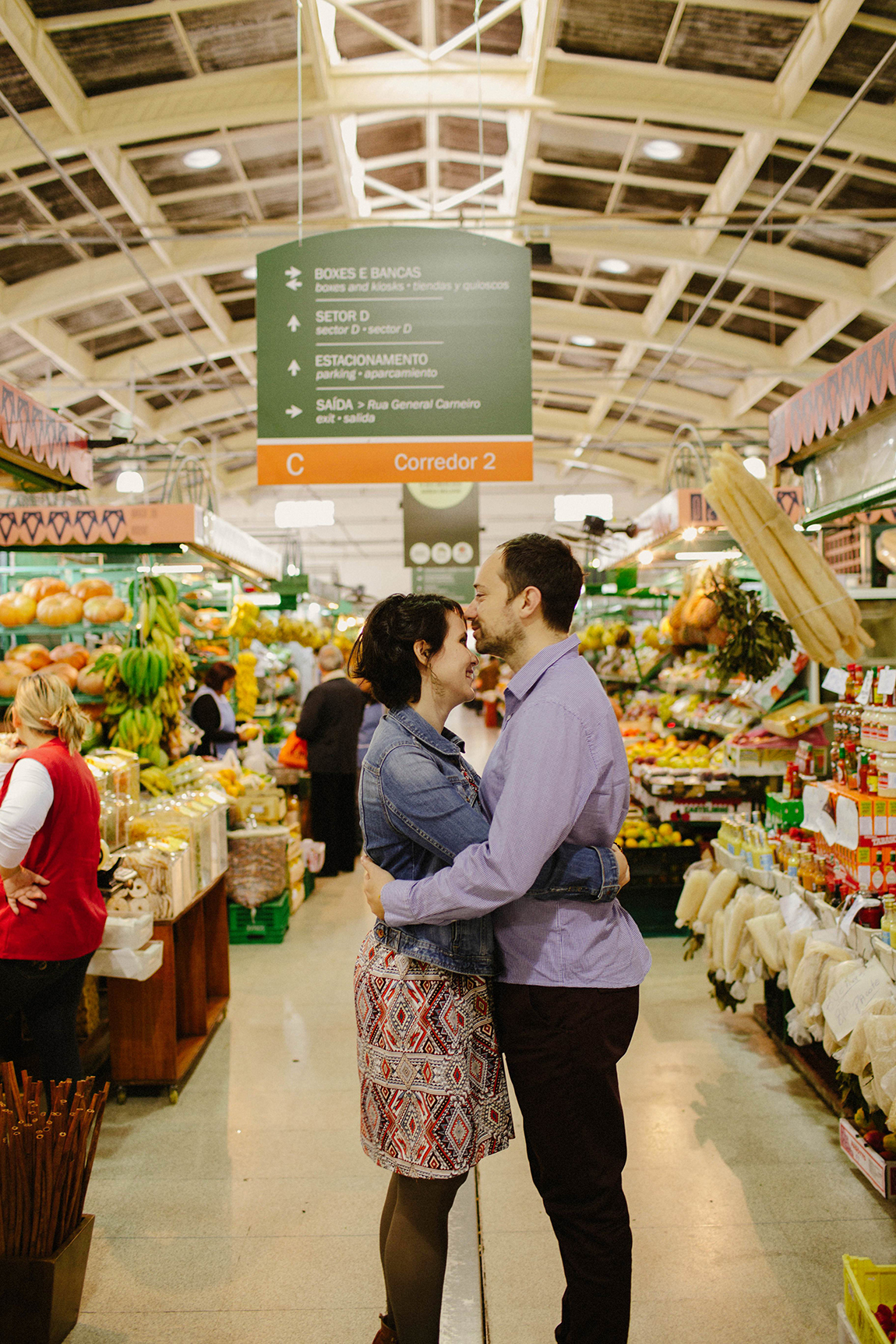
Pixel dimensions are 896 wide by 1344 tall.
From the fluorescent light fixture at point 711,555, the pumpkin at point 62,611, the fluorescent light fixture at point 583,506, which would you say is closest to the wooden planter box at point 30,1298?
the pumpkin at point 62,611

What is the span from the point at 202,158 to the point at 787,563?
8387mm

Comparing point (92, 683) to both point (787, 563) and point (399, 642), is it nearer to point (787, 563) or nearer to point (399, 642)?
point (399, 642)

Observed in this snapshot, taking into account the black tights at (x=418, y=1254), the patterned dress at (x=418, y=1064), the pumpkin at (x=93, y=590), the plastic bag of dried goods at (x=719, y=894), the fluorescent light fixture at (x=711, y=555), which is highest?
the fluorescent light fixture at (x=711, y=555)

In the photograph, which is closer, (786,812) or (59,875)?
(59,875)

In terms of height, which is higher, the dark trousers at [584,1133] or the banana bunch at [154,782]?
the banana bunch at [154,782]

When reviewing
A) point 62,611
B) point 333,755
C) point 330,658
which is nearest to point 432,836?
point 62,611

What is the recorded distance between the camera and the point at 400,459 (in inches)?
132

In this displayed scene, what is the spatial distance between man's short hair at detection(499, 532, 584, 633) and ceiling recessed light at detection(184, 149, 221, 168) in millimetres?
8948

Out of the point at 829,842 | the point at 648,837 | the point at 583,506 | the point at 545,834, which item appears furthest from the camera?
the point at 583,506

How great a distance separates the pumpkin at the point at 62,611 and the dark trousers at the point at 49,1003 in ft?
9.11

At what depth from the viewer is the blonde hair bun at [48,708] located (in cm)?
286

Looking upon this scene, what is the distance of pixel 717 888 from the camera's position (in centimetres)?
391

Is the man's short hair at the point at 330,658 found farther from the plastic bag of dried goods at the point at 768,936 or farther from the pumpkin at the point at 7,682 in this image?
the plastic bag of dried goods at the point at 768,936

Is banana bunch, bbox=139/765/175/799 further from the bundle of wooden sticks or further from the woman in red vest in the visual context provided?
the bundle of wooden sticks
